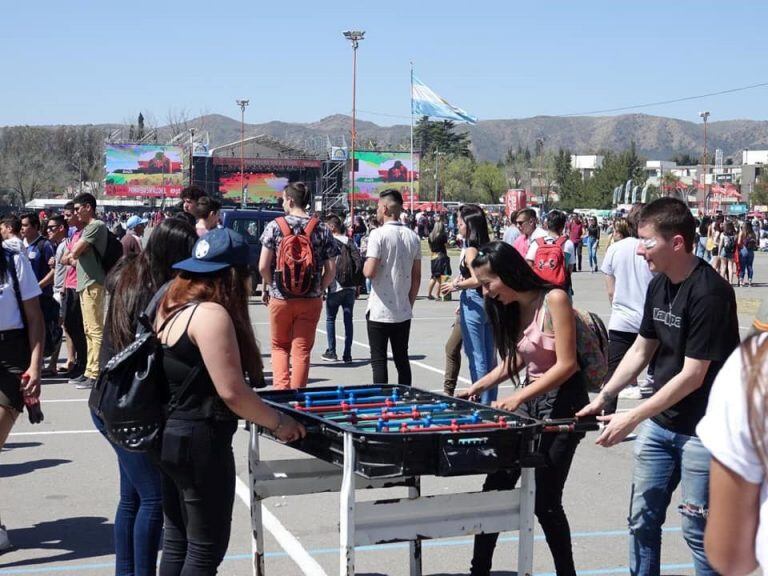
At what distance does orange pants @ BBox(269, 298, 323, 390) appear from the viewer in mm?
8578

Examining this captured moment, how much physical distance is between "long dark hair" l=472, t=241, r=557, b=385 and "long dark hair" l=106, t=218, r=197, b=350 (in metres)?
1.41

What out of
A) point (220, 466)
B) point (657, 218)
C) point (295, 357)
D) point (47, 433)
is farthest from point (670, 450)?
point (47, 433)

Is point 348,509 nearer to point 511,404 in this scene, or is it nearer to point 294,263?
point 511,404

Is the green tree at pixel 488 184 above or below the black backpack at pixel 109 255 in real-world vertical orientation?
below

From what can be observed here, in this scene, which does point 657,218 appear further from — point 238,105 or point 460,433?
point 238,105

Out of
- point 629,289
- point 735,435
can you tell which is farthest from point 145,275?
point 629,289

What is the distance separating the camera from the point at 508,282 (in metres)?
5.13

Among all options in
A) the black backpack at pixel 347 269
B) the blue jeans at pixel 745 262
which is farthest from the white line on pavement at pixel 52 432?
the blue jeans at pixel 745 262

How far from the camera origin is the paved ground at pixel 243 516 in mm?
5953

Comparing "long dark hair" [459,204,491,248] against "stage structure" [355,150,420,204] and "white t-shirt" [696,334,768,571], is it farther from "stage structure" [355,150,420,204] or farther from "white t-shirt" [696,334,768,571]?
"stage structure" [355,150,420,204]

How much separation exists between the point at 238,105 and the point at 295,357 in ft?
242

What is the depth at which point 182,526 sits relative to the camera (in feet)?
15.0

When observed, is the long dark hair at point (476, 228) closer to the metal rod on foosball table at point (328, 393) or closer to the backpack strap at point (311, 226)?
the backpack strap at point (311, 226)

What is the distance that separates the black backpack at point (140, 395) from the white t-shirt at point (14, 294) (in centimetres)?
192
